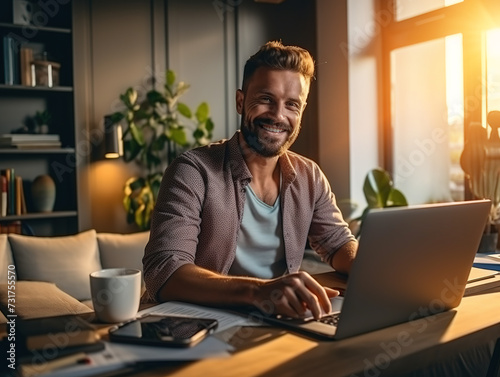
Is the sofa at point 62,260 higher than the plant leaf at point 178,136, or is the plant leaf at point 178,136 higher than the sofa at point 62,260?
the plant leaf at point 178,136

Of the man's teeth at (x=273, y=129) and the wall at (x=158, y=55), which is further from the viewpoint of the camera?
the wall at (x=158, y=55)

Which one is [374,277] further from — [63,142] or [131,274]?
[63,142]

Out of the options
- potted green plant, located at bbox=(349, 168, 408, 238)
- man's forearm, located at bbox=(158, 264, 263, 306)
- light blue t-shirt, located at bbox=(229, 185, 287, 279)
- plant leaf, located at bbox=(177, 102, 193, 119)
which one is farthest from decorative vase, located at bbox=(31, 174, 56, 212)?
man's forearm, located at bbox=(158, 264, 263, 306)

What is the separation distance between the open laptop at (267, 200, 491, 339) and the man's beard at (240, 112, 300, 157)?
68cm

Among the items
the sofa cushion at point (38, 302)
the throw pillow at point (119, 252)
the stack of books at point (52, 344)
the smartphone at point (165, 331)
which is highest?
the stack of books at point (52, 344)

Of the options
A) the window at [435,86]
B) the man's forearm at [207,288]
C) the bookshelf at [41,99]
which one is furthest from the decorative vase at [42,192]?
the man's forearm at [207,288]

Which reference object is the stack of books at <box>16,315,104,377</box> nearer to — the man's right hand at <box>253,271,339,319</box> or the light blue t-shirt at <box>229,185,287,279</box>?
the man's right hand at <box>253,271,339,319</box>

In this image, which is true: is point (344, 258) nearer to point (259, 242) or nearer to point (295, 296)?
point (259, 242)

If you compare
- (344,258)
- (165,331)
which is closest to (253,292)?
(165,331)

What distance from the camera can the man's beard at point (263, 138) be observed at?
5.66 feet

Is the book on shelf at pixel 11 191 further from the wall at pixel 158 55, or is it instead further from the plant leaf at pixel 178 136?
the plant leaf at pixel 178 136

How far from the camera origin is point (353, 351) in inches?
35.8

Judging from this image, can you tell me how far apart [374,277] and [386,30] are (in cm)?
381

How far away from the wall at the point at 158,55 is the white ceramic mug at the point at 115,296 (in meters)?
3.03
